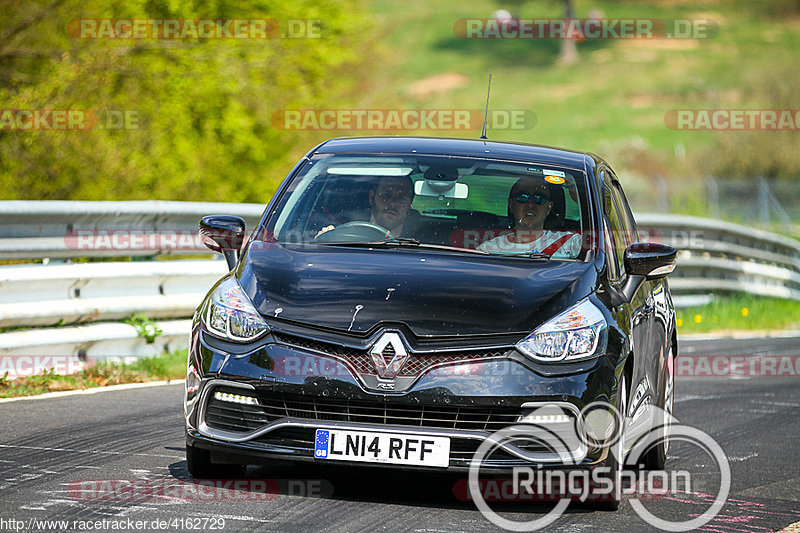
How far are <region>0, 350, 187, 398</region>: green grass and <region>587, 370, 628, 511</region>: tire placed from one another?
446 centimetres

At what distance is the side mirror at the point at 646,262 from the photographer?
6.69 m

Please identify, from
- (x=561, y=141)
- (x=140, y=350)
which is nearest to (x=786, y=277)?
(x=140, y=350)

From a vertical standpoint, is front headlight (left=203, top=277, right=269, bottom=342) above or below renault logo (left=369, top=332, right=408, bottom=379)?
above

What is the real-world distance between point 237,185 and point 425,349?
Answer: 23.0 m

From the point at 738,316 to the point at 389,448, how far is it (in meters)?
13.6

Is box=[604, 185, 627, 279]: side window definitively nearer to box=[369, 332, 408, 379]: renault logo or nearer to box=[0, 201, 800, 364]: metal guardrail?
box=[369, 332, 408, 379]: renault logo

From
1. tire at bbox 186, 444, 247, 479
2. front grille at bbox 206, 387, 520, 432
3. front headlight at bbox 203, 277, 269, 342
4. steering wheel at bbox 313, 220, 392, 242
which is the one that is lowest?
tire at bbox 186, 444, 247, 479

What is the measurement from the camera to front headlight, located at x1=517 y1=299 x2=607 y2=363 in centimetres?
570

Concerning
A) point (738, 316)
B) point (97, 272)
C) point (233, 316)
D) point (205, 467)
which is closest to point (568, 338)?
point (233, 316)

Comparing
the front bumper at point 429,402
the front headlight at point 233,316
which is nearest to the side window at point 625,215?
the front bumper at point 429,402

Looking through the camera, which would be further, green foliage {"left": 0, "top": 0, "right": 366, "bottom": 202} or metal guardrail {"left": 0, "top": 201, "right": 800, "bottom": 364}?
green foliage {"left": 0, "top": 0, "right": 366, "bottom": 202}

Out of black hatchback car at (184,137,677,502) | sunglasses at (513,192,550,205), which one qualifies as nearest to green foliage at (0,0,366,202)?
sunglasses at (513,192,550,205)

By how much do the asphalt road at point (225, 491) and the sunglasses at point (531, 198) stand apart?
1.48 m

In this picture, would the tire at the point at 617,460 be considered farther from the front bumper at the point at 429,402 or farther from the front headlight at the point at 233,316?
the front headlight at the point at 233,316
